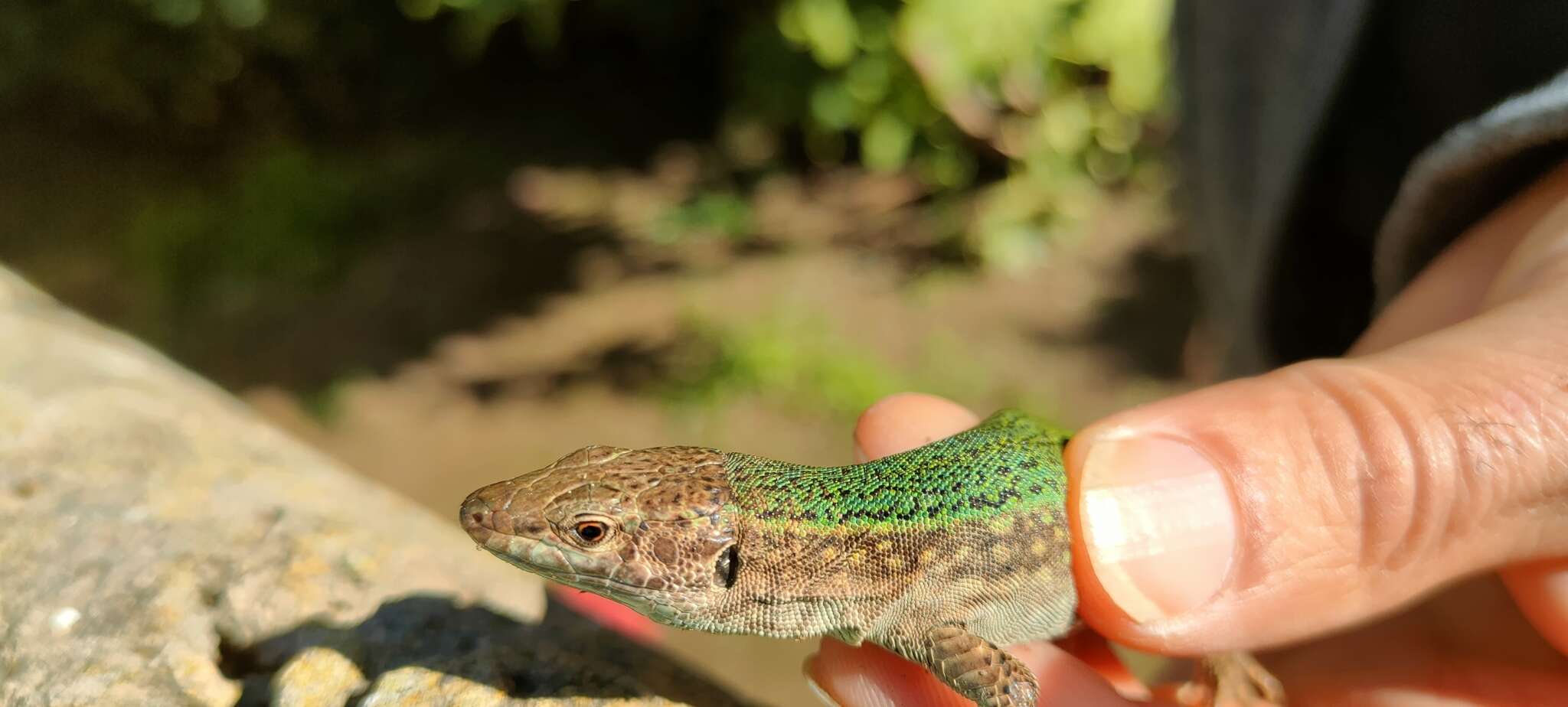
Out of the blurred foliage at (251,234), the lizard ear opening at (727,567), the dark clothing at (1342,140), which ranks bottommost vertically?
the lizard ear opening at (727,567)

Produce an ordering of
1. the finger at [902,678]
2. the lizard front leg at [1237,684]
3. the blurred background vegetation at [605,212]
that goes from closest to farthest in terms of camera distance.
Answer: the finger at [902,678] < the lizard front leg at [1237,684] < the blurred background vegetation at [605,212]

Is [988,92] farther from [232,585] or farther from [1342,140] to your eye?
[232,585]

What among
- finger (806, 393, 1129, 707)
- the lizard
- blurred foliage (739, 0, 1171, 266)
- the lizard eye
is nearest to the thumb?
the lizard

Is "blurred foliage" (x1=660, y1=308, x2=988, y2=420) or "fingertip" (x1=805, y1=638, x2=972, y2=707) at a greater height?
"blurred foliage" (x1=660, y1=308, x2=988, y2=420)

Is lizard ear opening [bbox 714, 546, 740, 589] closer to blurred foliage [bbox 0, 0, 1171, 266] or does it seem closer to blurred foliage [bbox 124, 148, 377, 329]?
blurred foliage [bbox 0, 0, 1171, 266]

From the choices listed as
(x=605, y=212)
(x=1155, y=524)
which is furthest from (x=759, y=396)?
(x=1155, y=524)

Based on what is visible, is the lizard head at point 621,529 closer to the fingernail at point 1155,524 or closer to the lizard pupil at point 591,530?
the lizard pupil at point 591,530

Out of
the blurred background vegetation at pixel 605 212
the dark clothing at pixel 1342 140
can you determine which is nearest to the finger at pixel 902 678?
the dark clothing at pixel 1342 140

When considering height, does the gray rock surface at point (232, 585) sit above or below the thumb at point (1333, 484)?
above
